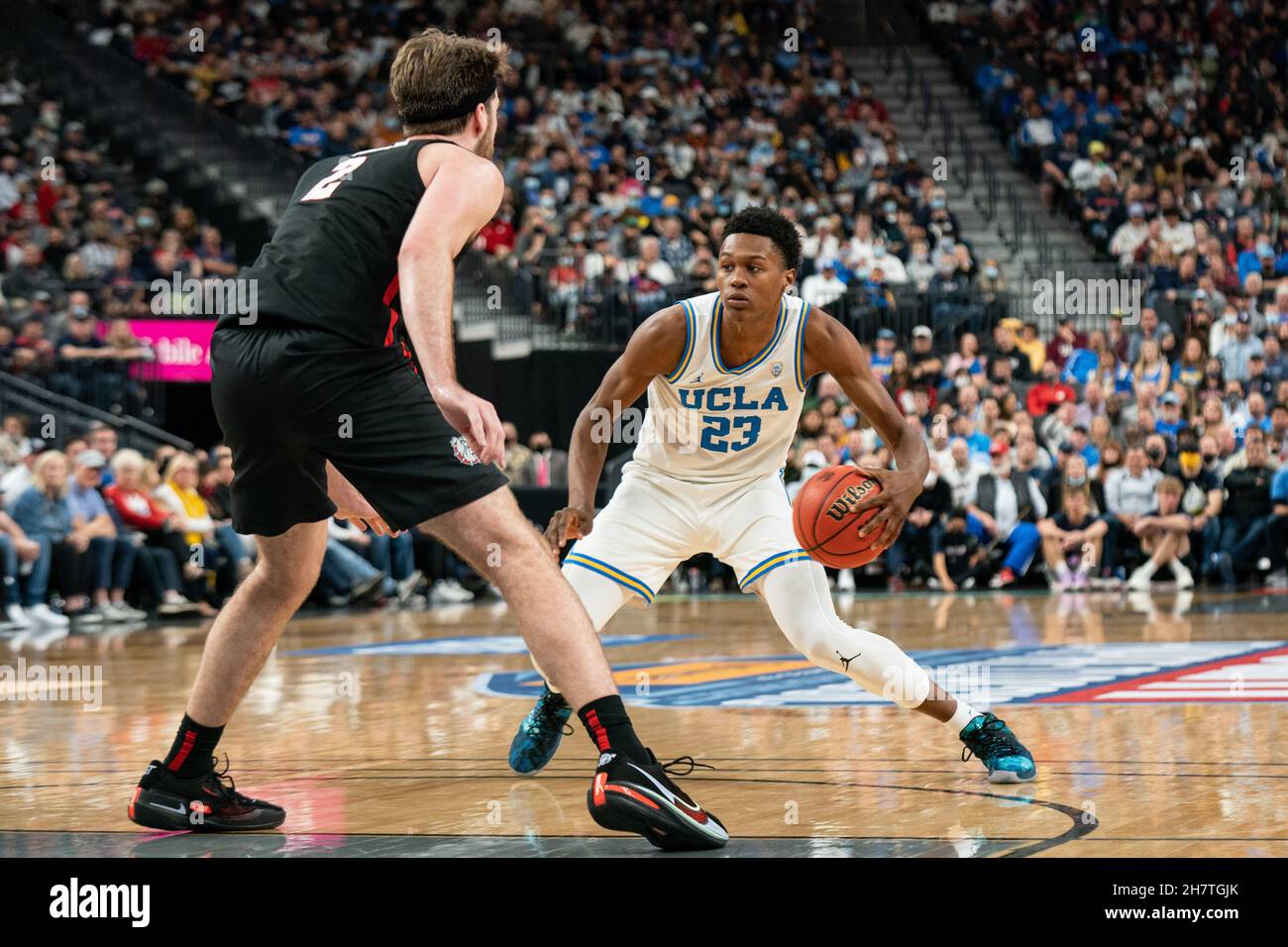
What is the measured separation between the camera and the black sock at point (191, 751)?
4.40 meters

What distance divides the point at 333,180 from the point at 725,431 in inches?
72.5

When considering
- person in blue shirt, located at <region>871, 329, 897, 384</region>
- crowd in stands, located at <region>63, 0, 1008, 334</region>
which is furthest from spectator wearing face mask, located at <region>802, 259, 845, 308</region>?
person in blue shirt, located at <region>871, 329, 897, 384</region>

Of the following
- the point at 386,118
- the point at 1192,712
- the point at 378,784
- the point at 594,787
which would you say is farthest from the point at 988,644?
the point at 386,118

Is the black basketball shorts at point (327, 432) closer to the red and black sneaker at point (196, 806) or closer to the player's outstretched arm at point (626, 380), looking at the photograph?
the red and black sneaker at point (196, 806)

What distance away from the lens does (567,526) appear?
509 centimetres

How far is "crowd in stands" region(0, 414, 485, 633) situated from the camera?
12.5 metres

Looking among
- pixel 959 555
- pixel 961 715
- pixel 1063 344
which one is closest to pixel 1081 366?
pixel 1063 344

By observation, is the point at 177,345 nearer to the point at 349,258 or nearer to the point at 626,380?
the point at 626,380

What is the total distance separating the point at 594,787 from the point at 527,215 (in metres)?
15.6

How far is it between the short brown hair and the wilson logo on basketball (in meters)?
1.67

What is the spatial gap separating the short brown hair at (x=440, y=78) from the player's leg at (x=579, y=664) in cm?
98

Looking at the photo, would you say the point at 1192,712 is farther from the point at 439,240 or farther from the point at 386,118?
the point at 386,118

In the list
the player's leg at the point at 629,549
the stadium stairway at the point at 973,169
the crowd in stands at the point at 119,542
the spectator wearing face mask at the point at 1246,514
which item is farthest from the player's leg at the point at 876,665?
the stadium stairway at the point at 973,169
